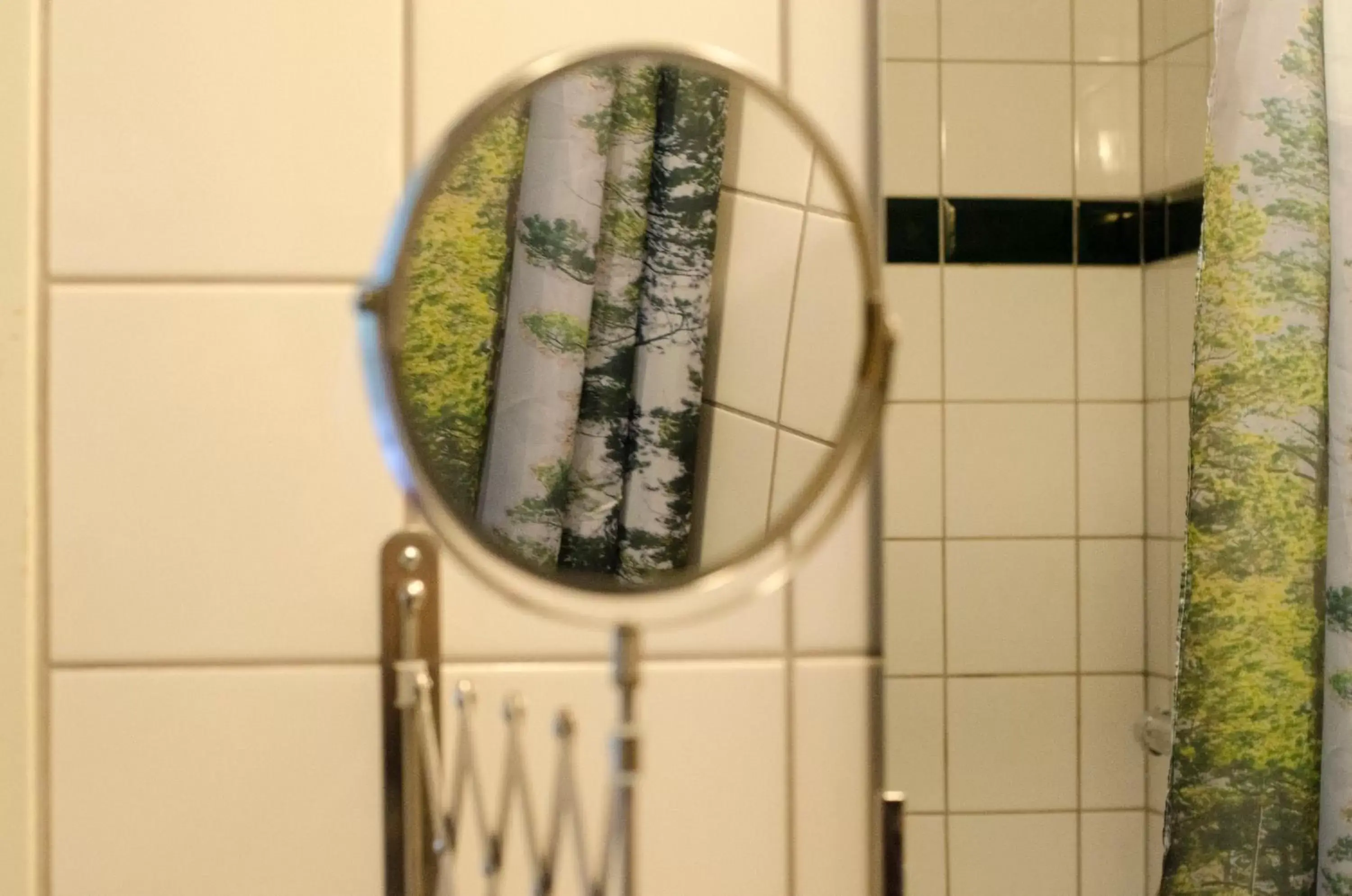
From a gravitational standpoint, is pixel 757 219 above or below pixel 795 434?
above

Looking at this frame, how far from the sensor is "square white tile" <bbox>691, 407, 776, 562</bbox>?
59cm

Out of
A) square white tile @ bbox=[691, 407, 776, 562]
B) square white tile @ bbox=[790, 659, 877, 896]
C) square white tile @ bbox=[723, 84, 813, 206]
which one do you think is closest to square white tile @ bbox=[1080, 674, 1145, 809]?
square white tile @ bbox=[790, 659, 877, 896]

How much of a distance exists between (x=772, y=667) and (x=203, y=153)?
449 mm

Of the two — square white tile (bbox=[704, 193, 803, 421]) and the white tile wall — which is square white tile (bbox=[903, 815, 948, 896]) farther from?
square white tile (bbox=[704, 193, 803, 421])

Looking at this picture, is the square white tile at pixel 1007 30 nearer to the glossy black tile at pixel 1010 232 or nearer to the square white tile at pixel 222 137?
the glossy black tile at pixel 1010 232

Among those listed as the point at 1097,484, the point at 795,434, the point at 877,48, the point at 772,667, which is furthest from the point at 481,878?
the point at 877,48

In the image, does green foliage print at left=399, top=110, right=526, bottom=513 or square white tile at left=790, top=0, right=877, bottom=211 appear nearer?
green foliage print at left=399, top=110, right=526, bottom=513

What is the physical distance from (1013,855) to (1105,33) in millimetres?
486

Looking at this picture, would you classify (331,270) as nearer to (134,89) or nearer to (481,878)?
(134,89)

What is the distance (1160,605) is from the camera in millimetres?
644

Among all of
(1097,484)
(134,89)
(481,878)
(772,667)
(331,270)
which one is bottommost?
(481,878)

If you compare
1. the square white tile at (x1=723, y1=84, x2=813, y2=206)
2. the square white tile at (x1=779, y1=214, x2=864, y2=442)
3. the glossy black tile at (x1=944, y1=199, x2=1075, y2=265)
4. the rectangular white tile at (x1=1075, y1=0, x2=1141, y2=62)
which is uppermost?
the rectangular white tile at (x1=1075, y1=0, x2=1141, y2=62)

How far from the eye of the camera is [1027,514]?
0.65 metres

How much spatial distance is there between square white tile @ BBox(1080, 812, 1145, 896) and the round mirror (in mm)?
255
